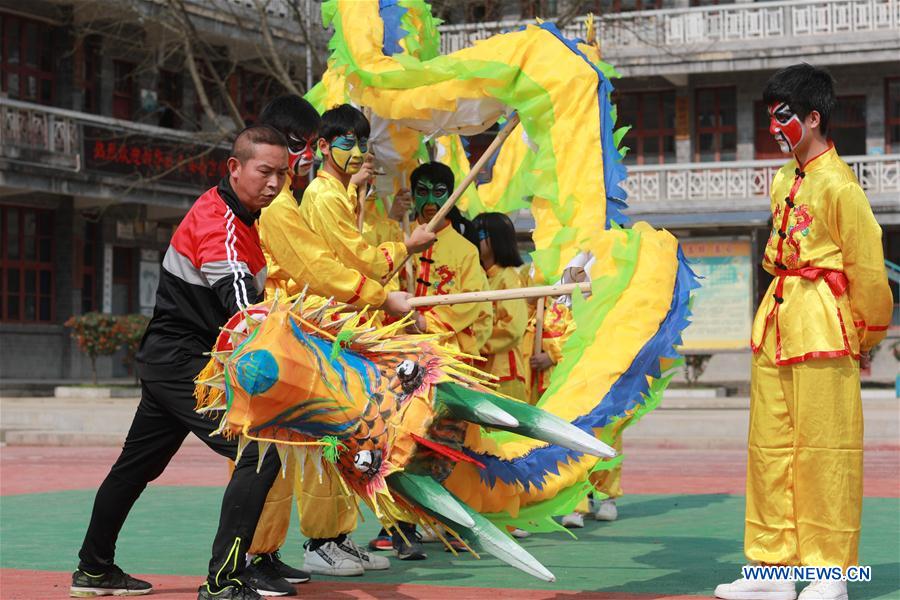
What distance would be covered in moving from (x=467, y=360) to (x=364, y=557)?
3.68 feet

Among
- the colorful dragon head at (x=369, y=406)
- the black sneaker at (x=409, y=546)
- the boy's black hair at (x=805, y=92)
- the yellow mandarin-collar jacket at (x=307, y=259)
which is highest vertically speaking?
the boy's black hair at (x=805, y=92)

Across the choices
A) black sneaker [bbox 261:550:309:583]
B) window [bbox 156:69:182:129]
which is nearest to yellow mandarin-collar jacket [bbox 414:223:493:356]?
black sneaker [bbox 261:550:309:583]

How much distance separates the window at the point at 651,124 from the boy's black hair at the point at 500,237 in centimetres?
2307

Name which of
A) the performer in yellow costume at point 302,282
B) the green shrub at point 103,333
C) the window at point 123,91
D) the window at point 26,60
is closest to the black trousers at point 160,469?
the performer in yellow costume at point 302,282

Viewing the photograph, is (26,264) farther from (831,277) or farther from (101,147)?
(831,277)

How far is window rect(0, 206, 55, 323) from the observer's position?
84.2 ft

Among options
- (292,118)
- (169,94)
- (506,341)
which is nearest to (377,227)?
(506,341)

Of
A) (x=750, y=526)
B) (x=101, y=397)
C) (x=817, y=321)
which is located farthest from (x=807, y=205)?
(x=101, y=397)

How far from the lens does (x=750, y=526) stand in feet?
17.9

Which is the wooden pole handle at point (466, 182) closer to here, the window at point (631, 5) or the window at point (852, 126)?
the window at point (852, 126)

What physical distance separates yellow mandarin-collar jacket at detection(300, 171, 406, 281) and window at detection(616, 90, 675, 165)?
25097 millimetres

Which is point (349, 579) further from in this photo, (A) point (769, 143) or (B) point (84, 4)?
(A) point (769, 143)

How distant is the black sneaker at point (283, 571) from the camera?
224 inches

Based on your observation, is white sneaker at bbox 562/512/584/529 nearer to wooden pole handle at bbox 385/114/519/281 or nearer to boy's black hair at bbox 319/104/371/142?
wooden pole handle at bbox 385/114/519/281
